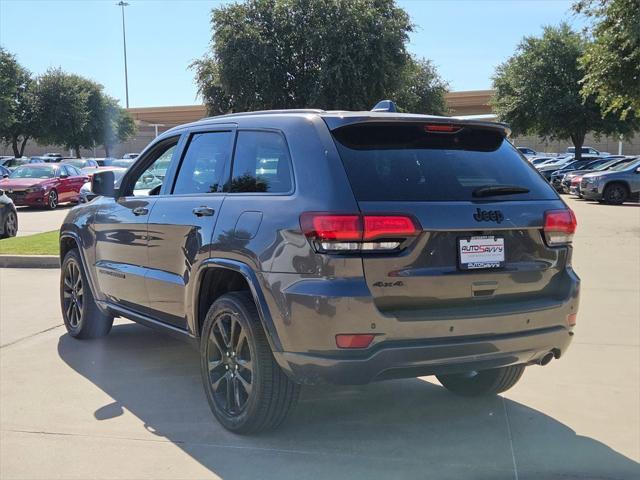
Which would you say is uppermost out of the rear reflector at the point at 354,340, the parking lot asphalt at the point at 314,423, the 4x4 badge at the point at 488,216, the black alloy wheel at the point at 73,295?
the 4x4 badge at the point at 488,216

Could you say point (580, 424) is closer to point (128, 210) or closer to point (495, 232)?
point (495, 232)

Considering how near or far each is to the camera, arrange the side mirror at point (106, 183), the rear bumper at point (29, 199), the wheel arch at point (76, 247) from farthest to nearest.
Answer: the rear bumper at point (29, 199) < the wheel arch at point (76, 247) < the side mirror at point (106, 183)

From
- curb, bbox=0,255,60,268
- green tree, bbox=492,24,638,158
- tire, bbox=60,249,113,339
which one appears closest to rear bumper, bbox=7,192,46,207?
curb, bbox=0,255,60,268

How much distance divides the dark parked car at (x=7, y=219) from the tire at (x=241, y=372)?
36.2 feet

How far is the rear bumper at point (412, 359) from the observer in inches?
138

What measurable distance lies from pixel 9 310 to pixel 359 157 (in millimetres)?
5471

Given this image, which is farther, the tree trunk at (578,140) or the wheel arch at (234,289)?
the tree trunk at (578,140)

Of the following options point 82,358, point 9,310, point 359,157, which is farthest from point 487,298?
point 9,310

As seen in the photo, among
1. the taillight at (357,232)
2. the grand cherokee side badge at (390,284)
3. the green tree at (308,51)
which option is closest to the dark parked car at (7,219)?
the taillight at (357,232)

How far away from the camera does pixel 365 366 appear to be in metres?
3.49

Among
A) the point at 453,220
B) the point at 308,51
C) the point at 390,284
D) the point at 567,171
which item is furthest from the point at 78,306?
the point at 567,171

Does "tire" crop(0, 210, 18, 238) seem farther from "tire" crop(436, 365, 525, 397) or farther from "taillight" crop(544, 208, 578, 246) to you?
"taillight" crop(544, 208, 578, 246)

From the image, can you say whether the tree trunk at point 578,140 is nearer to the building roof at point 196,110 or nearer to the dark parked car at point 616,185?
the dark parked car at point 616,185

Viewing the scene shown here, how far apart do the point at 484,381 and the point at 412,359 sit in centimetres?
147
